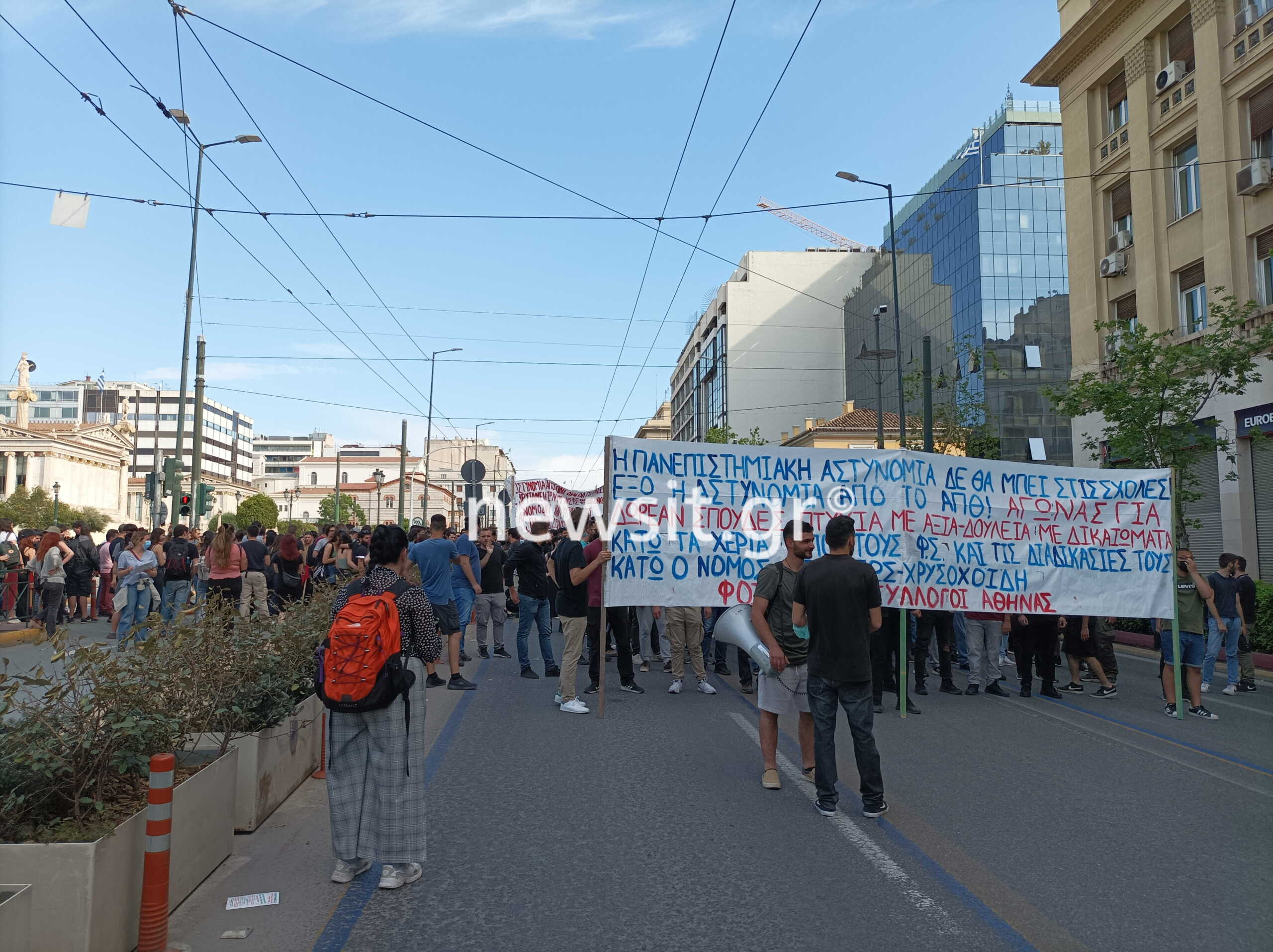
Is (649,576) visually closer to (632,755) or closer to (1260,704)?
(632,755)

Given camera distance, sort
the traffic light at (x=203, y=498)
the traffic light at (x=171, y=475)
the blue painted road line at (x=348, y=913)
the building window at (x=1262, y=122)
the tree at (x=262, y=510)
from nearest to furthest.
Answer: the blue painted road line at (x=348, y=913) < the building window at (x=1262, y=122) < the traffic light at (x=171, y=475) < the traffic light at (x=203, y=498) < the tree at (x=262, y=510)

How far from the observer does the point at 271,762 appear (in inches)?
232

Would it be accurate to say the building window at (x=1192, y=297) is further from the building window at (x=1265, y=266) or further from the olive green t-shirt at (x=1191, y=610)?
the olive green t-shirt at (x=1191, y=610)

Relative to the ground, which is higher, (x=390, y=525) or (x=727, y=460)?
(x=727, y=460)

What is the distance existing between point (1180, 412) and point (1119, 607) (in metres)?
9.67

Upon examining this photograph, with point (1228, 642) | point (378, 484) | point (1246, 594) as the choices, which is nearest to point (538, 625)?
point (1228, 642)

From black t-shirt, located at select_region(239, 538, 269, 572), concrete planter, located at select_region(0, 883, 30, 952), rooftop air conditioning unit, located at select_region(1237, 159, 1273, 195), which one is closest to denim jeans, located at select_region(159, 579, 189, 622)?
black t-shirt, located at select_region(239, 538, 269, 572)

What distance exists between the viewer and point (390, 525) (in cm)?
517

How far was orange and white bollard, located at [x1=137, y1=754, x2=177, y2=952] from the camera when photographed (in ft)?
12.5

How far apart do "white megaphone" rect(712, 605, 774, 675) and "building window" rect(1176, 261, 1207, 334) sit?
1843 cm

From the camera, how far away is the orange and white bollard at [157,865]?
3.82m

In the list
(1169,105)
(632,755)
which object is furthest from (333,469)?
(632,755)

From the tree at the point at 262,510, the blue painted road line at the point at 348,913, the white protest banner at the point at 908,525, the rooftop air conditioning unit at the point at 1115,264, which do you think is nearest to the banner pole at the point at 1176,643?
the white protest banner at the point at 908,525

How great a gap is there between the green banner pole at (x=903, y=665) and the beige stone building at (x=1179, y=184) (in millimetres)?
14507
